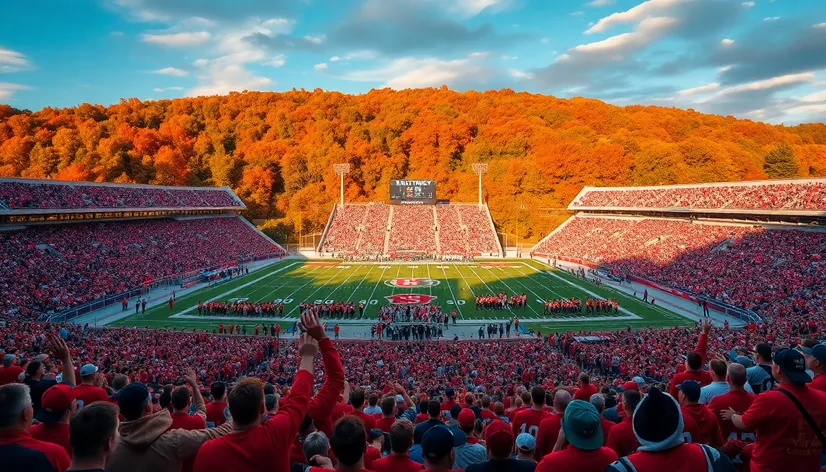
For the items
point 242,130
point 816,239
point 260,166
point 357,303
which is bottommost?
→ point 357,303

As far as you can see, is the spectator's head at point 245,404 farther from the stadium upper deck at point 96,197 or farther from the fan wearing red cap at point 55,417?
the stadium upper deck at point 96,197

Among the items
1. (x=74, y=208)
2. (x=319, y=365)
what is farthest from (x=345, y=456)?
(x=74, y=208)

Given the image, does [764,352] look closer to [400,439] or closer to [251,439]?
[400,439]

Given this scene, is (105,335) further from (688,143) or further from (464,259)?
(688,143)

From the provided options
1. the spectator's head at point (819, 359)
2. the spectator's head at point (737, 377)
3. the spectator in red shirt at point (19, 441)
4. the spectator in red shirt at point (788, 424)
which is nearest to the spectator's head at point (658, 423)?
the spectator in red shirt at point (788, 424)

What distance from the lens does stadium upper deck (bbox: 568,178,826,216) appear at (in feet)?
107

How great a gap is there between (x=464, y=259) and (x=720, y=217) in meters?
22.4

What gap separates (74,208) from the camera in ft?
120

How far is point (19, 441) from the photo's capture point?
274 cm

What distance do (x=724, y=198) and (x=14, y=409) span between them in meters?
46.4

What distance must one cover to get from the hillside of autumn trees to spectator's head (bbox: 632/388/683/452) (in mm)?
60711

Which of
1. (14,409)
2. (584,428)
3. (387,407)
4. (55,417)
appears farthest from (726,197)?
(14,409)

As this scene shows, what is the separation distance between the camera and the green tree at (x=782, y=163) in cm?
6294

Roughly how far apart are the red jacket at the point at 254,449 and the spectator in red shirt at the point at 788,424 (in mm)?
3168
